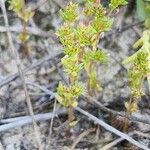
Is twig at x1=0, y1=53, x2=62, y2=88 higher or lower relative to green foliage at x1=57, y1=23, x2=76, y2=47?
lower

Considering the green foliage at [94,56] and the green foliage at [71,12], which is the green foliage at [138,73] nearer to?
the green foliage at [94,56]

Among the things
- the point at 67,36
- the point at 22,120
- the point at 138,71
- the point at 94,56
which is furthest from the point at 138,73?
the point at 22,120

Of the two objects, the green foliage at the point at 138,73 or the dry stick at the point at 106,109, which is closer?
the green foliage at the point at 138,73

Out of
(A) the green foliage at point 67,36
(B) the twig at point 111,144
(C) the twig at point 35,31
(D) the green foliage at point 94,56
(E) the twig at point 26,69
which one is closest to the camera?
(A) the green foliage at point 67,36

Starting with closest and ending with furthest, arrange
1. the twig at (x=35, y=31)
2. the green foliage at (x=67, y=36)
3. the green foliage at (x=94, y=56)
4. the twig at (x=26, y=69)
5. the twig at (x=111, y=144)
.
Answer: the green foliage at (x=67, y=36) < the green foliage at (x=94, y=56) < the twig at (x=111, y=144) < the twig at (x=26, y=69) < the twig at (x=35, y=31)

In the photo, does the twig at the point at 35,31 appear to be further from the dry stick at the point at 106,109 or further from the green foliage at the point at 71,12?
the green foliage at the point at 71,12

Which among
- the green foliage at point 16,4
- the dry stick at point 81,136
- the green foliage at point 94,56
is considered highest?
the green foliage at point 16,4

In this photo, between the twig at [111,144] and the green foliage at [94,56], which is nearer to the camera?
the green foliage at [94,56]

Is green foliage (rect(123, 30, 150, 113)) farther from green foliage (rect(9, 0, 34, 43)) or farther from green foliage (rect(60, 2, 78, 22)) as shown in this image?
green foliage (rect(9, 0, 34, 43))

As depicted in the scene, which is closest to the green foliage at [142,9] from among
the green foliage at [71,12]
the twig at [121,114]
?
the twig at [121,114]

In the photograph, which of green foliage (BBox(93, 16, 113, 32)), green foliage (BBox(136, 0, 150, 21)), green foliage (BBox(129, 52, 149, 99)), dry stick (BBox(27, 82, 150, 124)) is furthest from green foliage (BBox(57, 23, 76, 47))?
green foliage (BBox(136, 0, 150, 21))

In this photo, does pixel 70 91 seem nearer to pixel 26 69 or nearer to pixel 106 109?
pixel 106 109

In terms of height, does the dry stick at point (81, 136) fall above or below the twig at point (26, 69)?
below

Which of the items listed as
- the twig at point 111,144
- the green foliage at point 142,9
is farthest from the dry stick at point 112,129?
the green foliage at point 142,9
